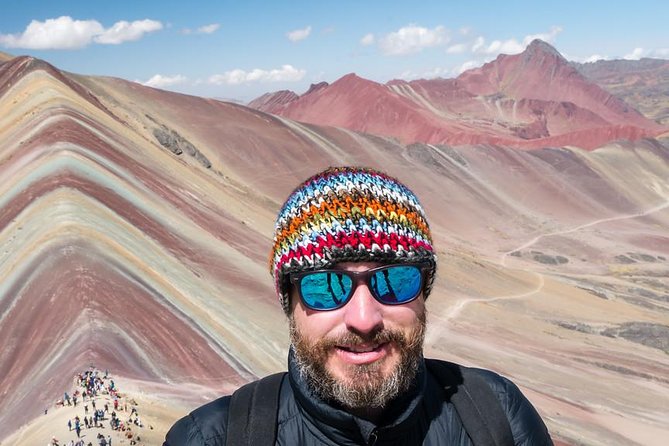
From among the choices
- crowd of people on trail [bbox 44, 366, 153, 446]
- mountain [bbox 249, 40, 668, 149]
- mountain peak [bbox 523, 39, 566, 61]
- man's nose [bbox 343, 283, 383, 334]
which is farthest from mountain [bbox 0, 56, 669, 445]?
mountain peak [bbox 523, 39, 566, 61]

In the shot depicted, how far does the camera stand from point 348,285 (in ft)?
8.86

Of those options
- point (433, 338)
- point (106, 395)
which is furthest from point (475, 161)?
point (106, 395)

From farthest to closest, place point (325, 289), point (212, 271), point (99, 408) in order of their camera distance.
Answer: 1. point (212, 271)
2. point (99, 408)
3. point (325, 289)

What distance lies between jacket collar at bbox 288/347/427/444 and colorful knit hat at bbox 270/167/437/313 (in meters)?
0.52

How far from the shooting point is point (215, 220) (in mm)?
26844

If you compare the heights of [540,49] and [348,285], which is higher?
[540,49]

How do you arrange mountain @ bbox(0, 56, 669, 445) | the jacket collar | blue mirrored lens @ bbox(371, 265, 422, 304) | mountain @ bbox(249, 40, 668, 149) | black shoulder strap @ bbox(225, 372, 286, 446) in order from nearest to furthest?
black shoulder strap @ bbox(225, 372, 286, 446), the jacket collar, blue mirrored lens @ bbox(371, 265, 422, 304), mountain @ bbox(0, 56, 669, 445), mountain @ bbox(249, 40, 668, 149)

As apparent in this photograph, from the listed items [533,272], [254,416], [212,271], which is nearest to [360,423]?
[254,416]

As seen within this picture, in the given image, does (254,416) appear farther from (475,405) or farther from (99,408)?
(99,408)

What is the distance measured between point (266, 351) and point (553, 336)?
1747 cm

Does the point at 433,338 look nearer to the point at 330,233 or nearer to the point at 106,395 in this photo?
the point at 106,395

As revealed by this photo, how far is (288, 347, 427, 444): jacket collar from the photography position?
8.48 ft

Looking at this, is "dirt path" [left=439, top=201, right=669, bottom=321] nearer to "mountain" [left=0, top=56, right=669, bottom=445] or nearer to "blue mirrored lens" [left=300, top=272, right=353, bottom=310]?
"mountain" [left=0, top=56, right=669, bottom=445]

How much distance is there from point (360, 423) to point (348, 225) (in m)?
0.91
